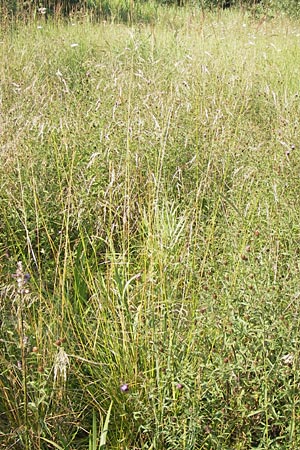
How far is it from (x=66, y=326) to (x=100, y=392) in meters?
0.25

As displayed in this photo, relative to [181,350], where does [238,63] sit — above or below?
above

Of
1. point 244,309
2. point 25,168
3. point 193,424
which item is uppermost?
point 25,168

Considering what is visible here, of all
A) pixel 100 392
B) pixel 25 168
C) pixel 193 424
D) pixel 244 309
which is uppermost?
pixel 25 168

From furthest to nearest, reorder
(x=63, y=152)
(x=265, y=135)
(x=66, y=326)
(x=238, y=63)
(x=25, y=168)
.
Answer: (x=238, y=63) → (x=265, y=135) → (x=63, y=152) → (x=25, y=168) → (x=66, y=326)

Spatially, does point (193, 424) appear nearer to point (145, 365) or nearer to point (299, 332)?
point (145, 365)

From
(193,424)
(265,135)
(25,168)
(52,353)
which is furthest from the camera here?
(265,135)

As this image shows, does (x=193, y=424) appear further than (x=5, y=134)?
No

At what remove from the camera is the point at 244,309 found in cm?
158

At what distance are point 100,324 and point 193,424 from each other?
1.71ft

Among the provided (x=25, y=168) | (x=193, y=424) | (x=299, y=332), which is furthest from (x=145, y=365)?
(x=25, y=168)

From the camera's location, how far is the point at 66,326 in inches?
66.1

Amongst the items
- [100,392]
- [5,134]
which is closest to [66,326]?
[100,392]

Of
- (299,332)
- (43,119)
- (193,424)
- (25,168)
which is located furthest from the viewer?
(43,119)

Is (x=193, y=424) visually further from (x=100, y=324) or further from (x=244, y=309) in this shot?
(x=100, y=324)
